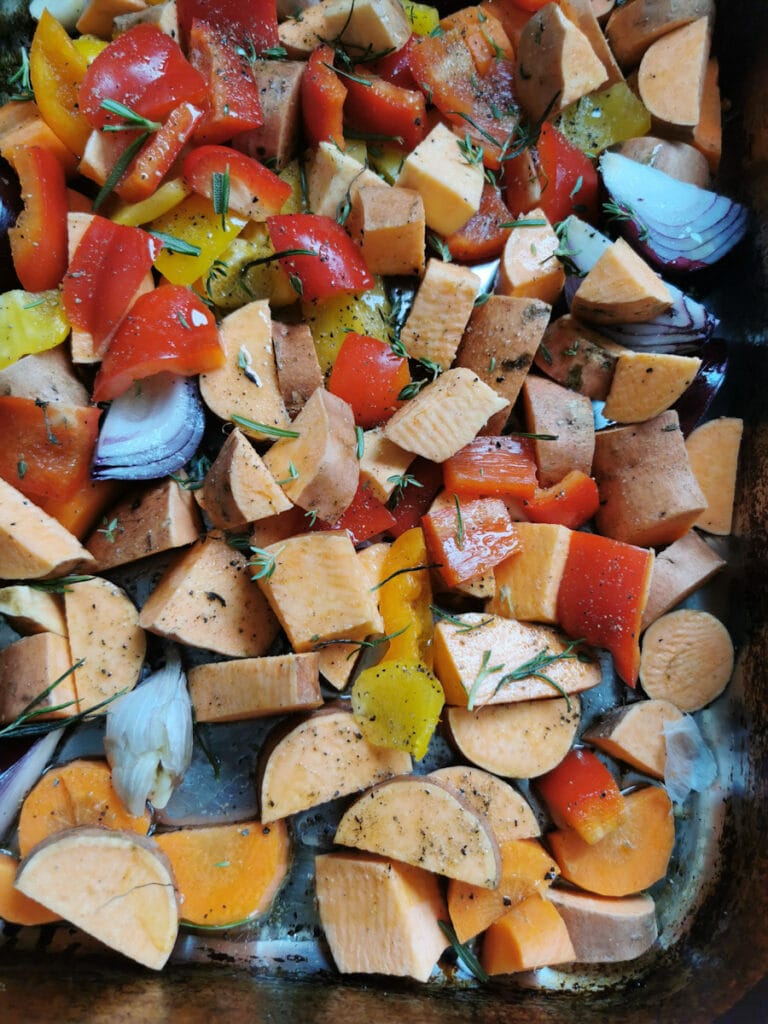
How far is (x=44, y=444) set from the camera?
1764 millimetres

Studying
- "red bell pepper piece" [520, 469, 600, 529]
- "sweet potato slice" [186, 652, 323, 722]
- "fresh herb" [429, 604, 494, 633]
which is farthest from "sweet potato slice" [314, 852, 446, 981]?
"red bell pepper piece" [520, 469, 600, 529]

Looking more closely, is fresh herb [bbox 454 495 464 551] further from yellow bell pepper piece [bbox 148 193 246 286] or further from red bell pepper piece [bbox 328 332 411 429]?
yellow bell pepper piece [bbox 148 193 246 286]

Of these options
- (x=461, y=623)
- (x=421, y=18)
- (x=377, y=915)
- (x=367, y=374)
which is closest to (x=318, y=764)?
(x=377, y=915)

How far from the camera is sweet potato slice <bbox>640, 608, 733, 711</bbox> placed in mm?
2043

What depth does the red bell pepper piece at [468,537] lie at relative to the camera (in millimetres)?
1848

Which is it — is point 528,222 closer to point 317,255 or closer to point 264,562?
point 317,255

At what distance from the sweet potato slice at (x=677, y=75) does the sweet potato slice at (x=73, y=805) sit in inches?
86.6

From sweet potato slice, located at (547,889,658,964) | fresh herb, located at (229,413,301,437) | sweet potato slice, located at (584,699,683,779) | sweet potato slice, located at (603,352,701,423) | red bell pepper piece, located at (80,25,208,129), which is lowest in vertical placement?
sweet potato slice, located at (547,889,658,964)

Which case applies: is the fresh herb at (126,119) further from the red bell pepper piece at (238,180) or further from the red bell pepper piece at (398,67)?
the red bell pepper piece at (398,67)

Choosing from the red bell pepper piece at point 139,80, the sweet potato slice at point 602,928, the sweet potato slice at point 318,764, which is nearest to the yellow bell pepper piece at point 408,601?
the sweet potato slice at point 318,764

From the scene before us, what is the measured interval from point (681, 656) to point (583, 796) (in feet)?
1.48

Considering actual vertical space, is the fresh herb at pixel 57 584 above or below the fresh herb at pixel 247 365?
below

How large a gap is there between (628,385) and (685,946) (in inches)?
54.5

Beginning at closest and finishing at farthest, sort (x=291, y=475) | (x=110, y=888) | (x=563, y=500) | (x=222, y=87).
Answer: (x=110, y=888)
(x=291, y=475)
(x=222, y=87)
(x=563, y=500)
